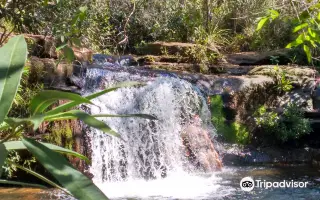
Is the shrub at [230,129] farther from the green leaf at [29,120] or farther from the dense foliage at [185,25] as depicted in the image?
the green leaf at [29,120]

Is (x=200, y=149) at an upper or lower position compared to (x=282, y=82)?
lower

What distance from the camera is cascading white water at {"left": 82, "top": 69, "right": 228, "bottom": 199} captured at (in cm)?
732

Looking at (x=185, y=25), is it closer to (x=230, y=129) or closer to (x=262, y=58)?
(x=262, y=58)

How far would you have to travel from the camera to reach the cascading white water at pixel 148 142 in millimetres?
7316

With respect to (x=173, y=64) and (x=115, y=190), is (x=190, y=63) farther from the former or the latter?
(x=115, y=190)

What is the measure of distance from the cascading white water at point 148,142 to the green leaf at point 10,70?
225 inches

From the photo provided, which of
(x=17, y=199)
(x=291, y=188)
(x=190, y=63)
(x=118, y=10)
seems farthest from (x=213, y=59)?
(x=17, y=199)

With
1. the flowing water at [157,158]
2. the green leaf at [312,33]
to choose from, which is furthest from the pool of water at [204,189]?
the green leaf at [312,33]

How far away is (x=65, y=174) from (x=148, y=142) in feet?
25.3

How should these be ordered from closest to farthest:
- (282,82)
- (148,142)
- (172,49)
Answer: (148,142) < (282,82) < (172,49)

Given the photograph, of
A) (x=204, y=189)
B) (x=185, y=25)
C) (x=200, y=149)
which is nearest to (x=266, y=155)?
(x=200, y=149)

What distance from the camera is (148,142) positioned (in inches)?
331

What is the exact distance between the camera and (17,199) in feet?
20.3

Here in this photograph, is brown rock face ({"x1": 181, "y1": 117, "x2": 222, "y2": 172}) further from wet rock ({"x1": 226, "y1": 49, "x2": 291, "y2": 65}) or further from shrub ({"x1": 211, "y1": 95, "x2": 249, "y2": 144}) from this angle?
wet rock ({"x1": 226, "y1": 49, "x2": 291, "y2": 65})
